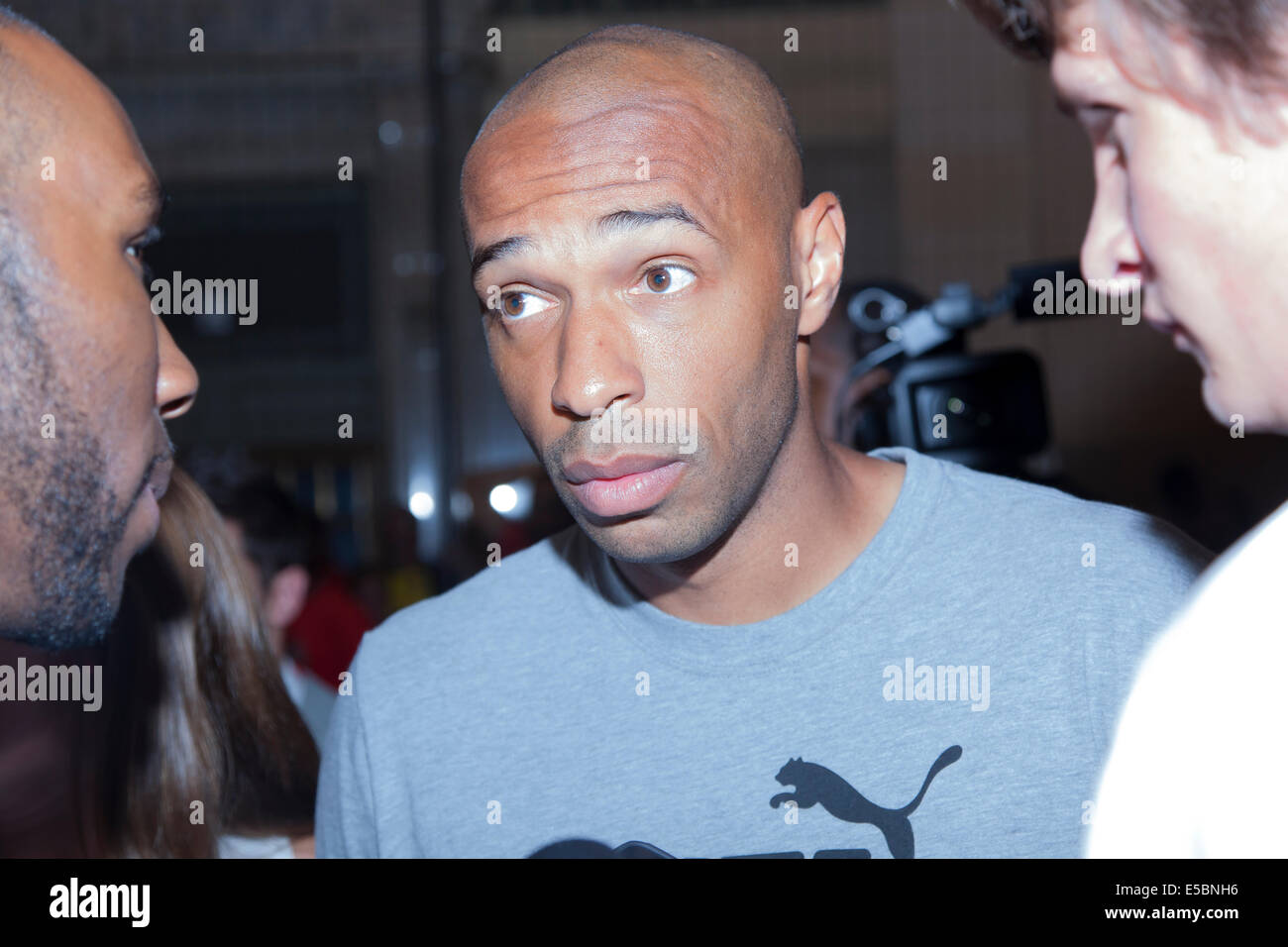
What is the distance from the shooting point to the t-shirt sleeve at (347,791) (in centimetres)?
100

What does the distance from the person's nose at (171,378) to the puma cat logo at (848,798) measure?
55 centimetres

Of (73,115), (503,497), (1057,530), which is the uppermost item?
(503,497)

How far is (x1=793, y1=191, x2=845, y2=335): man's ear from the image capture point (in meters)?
1.00

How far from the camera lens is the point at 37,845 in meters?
1.03

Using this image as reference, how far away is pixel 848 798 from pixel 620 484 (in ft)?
0.99

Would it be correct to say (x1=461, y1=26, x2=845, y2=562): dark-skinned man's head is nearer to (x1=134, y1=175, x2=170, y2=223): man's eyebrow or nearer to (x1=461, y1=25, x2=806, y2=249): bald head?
(x1=461, y1=25, x2=806, y2=249): bald head

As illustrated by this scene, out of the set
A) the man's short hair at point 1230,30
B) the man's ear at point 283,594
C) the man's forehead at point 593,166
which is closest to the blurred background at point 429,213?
the man's ear at point 283,594

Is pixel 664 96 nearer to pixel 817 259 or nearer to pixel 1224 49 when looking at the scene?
pixel 817 259

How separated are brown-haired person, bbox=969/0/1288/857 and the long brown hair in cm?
90

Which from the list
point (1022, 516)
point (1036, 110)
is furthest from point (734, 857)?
point (1036, 110)

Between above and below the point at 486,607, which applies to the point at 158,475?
above

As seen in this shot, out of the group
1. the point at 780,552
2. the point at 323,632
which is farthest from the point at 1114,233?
the point at 323,632

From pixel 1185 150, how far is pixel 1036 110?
4869 mm

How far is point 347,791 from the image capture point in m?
1.01
